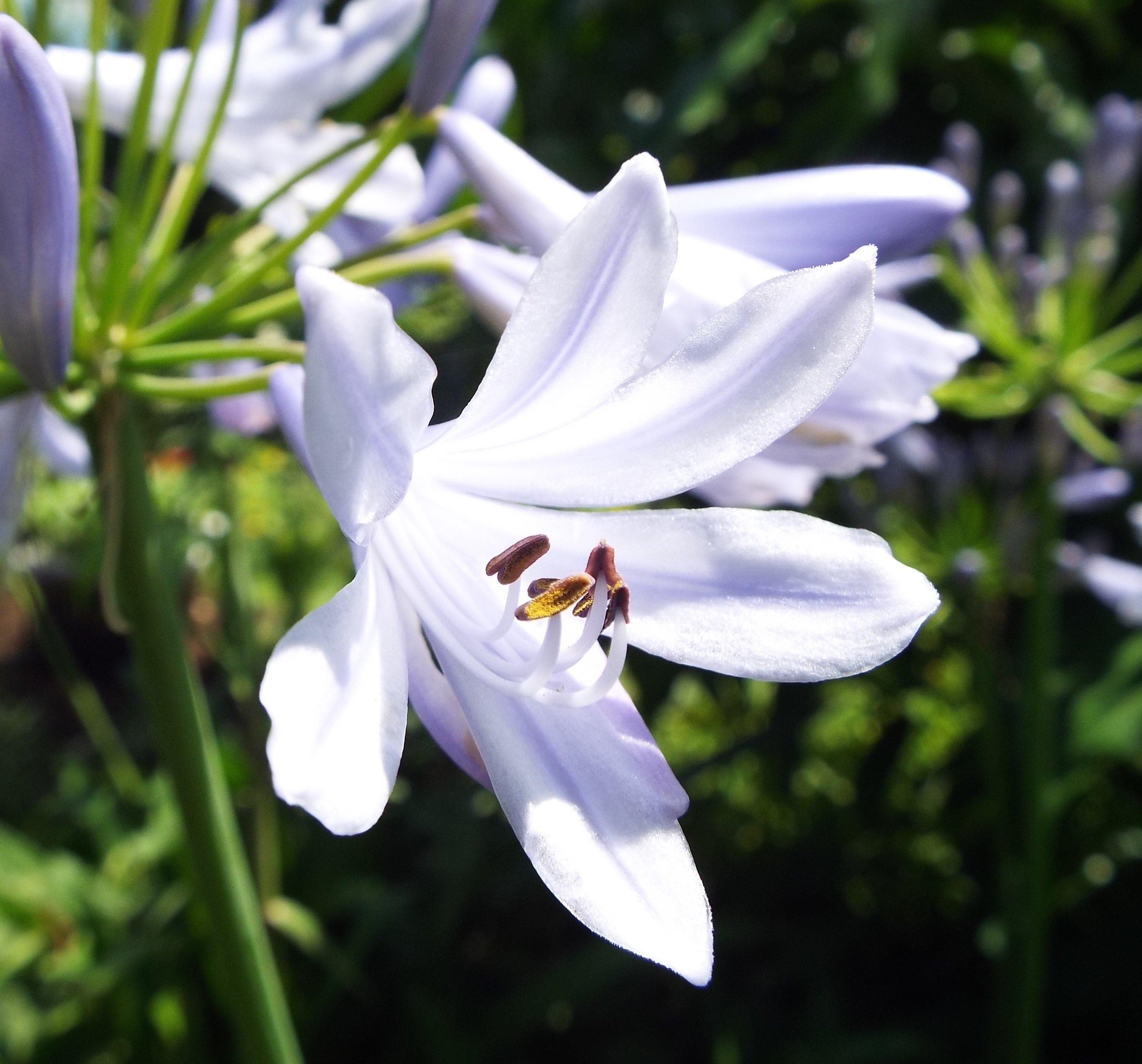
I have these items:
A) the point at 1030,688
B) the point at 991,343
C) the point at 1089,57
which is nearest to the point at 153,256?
the point at 991,343

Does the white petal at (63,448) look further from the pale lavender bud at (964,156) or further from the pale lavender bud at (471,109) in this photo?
the pale lavender bud at (964,156)

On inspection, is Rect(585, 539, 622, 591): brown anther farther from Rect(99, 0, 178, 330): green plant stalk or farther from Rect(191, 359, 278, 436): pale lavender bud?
Rect(191, 359, 278, 436): pale lavender bud

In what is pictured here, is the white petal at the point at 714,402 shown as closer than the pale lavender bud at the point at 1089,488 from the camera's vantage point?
Yes

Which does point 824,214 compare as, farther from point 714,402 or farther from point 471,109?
point 471,109

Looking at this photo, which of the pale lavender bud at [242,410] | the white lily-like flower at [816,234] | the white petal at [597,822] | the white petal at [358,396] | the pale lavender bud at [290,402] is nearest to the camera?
the white petal at [358,396]

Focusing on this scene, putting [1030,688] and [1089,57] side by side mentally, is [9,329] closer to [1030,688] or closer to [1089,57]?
[1030,688]

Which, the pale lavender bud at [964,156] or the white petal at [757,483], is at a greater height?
the white petal at [757,483]

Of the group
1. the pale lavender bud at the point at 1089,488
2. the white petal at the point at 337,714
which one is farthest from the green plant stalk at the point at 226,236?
the pale lavender bud at the point at 1089,488
